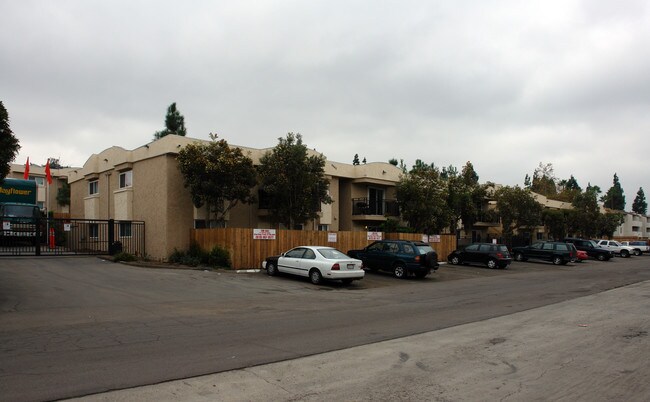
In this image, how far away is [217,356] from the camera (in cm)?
724

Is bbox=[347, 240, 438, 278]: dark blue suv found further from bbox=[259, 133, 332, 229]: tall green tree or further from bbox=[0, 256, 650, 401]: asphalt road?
bbox=[259, 133, 332, 229]: tall green tree

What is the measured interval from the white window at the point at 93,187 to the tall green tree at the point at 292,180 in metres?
12.7

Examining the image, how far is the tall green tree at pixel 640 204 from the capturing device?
143250 mm

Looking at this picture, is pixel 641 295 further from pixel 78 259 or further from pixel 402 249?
pixel 78 259

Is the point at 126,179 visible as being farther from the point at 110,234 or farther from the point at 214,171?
the point at 214,171

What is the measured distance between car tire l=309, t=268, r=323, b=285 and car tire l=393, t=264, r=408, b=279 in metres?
5.16

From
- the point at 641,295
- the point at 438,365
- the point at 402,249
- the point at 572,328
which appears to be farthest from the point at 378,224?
the point at 438,365

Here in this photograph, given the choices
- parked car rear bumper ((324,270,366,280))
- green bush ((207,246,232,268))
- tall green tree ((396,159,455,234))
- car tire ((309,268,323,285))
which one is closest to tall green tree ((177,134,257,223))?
green bush ((207,246,232,268))

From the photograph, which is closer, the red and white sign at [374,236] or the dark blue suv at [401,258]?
the dark blue suv at [401,258]

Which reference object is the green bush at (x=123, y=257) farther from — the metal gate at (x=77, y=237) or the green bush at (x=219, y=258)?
the green bush at (x=219, y=258)

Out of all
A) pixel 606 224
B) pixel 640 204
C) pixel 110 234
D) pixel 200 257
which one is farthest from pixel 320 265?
pixel 640 204

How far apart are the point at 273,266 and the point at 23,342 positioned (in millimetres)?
12640

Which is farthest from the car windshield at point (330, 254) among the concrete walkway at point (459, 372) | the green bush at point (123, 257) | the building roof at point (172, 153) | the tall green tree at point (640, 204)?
the tall green tree at point (640, 204)

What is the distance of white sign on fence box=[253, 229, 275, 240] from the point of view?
72.4ft
